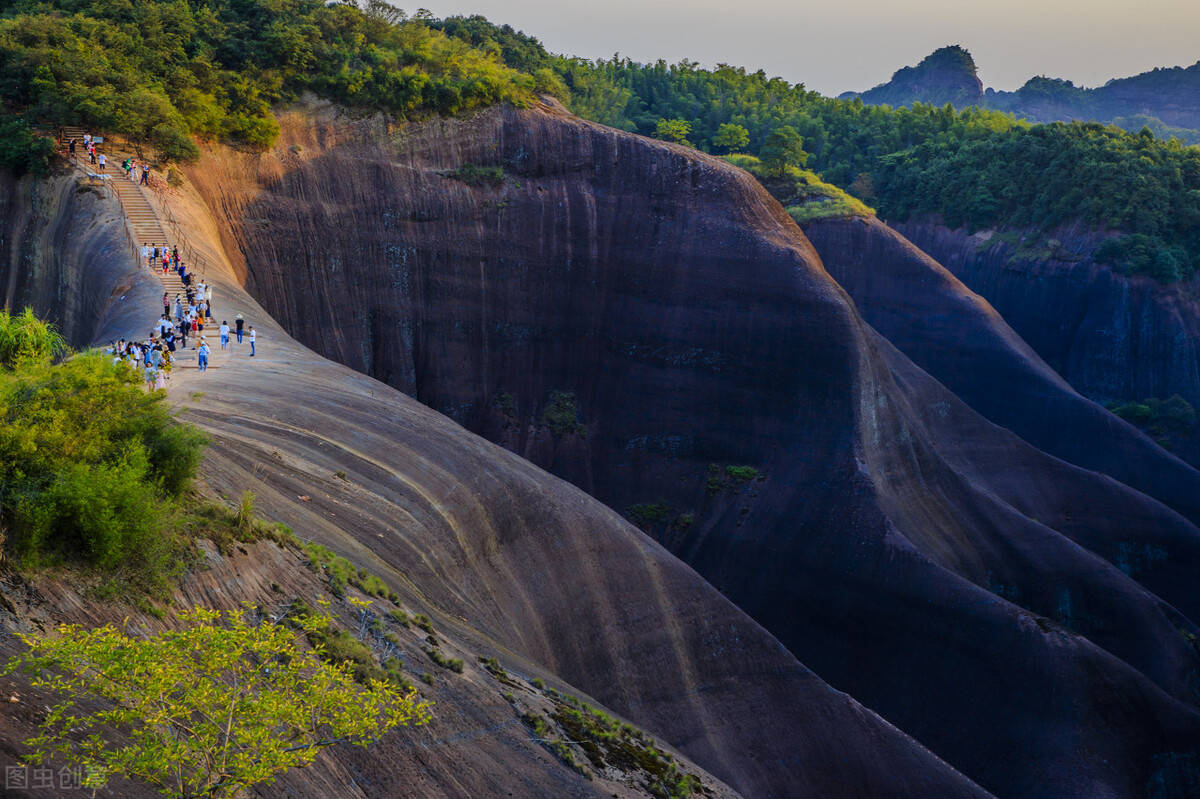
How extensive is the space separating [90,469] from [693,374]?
97.2ft

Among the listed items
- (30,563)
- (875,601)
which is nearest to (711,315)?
(875,601)

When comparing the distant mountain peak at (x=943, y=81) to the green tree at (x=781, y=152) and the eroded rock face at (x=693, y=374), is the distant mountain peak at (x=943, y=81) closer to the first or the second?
the green tree at (x=781, y=152)

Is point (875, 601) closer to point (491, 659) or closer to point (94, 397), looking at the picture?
point (491, 659)

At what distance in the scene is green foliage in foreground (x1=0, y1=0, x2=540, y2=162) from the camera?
32.6 m

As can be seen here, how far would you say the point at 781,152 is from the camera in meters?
53.8

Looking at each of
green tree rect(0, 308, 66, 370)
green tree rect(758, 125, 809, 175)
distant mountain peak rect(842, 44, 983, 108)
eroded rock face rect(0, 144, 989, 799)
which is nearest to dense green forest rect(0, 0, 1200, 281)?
green tree rect(758, 125, 809, 175)

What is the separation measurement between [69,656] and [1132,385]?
6078 cm

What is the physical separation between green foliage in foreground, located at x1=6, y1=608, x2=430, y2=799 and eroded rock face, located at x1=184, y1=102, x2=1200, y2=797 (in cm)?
2499

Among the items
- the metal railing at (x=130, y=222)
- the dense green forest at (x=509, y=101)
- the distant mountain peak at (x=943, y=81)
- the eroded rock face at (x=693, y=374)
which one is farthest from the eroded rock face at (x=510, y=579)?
the distant mountain peak at (x=943, y=81)

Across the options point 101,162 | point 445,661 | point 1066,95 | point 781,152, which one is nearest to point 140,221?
point 101,162

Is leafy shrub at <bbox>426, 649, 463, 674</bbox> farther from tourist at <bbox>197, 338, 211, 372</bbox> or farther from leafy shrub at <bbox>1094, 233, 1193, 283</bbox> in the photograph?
leafy shrub at <bbox>1094, 233, 1193, 283</bbox>

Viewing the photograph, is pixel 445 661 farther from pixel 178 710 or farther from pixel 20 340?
pixel 20 340

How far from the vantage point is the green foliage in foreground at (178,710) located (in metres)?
7.71

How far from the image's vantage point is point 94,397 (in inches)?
456
